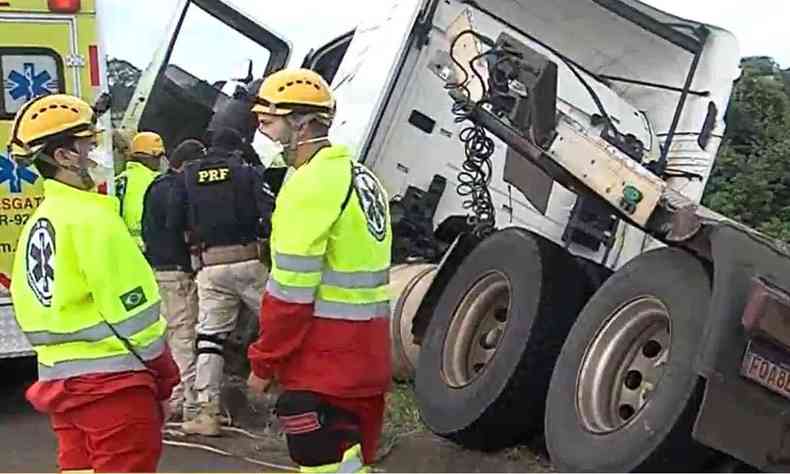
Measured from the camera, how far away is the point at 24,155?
4.29 metres

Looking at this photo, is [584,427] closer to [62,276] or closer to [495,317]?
[495,317]

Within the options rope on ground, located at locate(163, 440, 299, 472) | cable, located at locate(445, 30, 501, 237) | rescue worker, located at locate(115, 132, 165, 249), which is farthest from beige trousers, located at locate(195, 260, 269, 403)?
cable, located at locate(445, 30, 501, 237)

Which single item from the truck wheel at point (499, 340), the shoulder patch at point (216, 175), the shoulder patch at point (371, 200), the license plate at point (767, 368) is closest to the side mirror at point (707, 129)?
the truck wheel at point (499, 340)

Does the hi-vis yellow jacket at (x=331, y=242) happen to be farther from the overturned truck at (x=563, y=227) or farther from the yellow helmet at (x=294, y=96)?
the overturned truck at (x=563, y=227)

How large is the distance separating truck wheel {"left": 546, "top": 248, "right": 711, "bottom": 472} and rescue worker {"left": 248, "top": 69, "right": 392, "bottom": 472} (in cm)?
135

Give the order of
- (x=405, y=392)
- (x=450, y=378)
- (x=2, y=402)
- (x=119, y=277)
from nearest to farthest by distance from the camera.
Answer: (x=119, y=277), (x=450, y=378), (x=405, y=392), (x=2, y=402)

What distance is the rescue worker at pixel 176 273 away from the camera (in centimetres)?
757

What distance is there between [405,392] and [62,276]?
154 inches

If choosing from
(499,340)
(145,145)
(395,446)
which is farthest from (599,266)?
(145,145)

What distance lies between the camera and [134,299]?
412cm

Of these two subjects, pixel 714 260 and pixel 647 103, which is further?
pixel 647 103

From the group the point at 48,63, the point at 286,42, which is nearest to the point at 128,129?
the point at 286,42

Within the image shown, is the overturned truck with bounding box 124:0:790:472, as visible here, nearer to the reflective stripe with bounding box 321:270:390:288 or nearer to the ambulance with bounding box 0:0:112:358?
the reflective stripe with bounding box 321:270:390:288

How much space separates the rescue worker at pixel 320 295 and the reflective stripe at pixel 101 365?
35 centimetres
